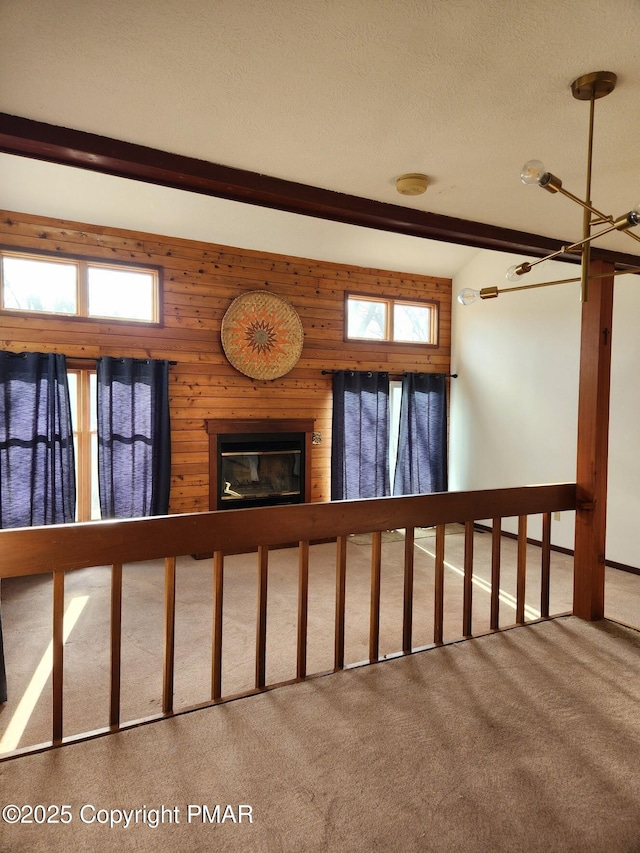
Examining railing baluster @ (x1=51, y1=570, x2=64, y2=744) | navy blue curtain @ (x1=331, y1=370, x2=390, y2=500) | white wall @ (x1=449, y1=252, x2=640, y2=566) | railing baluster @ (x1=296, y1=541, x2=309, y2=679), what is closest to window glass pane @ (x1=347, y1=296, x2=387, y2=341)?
navy blue curtain @ (x1=331, y1=370, x2=390, y2=500)

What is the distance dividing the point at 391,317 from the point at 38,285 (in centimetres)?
362

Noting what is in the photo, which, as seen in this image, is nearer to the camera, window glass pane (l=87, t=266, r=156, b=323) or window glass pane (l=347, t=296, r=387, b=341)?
window glass pane (l=87, t=266, r=156, b=323)

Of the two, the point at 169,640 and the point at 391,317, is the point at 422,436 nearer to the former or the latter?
the point at 391,317

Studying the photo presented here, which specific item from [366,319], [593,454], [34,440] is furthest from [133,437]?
[593,454]

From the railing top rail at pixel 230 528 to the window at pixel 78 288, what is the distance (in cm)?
331

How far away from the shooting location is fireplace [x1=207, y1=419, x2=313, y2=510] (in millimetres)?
5332

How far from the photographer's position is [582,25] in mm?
1442

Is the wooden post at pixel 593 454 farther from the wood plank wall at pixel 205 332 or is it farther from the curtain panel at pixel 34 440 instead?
the curtain panel at pixel 34 440

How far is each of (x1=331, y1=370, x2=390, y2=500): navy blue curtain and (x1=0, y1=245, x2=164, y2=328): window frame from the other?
199 centimetres

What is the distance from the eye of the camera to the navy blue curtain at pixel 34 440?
14.5ft

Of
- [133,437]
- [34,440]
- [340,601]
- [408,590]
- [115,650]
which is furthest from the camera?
[133,437]

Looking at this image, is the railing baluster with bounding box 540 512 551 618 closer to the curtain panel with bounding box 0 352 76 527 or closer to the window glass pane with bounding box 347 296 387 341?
the window glass pane with bounding box 347 296 387 341

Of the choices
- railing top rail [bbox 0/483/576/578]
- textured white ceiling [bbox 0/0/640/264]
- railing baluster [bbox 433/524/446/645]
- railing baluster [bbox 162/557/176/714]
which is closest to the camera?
textured white ceiling [bbox 0/0/640/264]

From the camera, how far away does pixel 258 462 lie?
558cm
